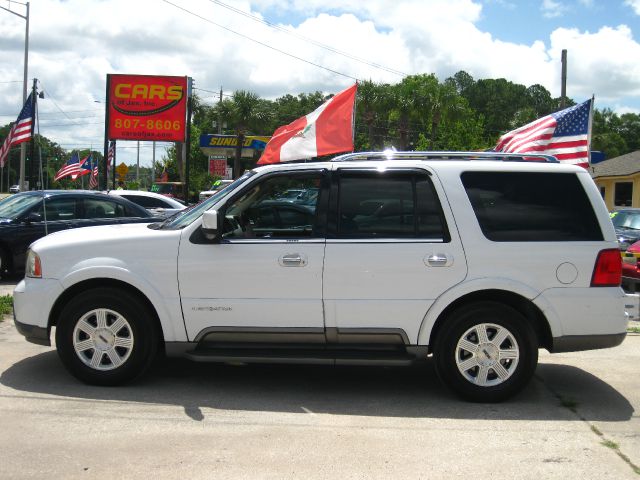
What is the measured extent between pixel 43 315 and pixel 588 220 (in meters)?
4.51

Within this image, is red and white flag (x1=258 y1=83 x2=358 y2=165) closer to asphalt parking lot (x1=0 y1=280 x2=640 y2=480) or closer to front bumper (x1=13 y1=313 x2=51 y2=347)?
asphalt parking lot (x1=0 y1=280 x2=640 y2=480)

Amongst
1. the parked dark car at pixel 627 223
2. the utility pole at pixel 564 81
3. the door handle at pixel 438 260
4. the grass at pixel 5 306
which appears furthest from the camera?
the utility pole at pixel 564 81

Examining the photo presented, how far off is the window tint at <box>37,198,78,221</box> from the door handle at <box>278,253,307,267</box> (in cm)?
739

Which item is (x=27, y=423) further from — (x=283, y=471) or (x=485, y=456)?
(x=485, y=456)

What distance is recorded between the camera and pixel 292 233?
17.7 feet

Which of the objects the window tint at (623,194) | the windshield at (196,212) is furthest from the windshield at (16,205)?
the window tint at (623,194)

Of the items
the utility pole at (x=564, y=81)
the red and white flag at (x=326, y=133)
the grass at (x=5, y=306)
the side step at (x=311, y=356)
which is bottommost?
the grass at (x=5, y=306)

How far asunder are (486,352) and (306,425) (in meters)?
1.57

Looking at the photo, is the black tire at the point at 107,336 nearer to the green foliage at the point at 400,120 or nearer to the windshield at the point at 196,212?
the windshield at the point at 196,212

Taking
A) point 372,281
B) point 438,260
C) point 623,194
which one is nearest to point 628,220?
point 438,260

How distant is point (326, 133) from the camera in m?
7.88

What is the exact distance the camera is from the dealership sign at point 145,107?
67.1 ft

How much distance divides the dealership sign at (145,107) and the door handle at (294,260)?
658 inches

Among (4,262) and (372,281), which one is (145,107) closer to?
(4,262)
